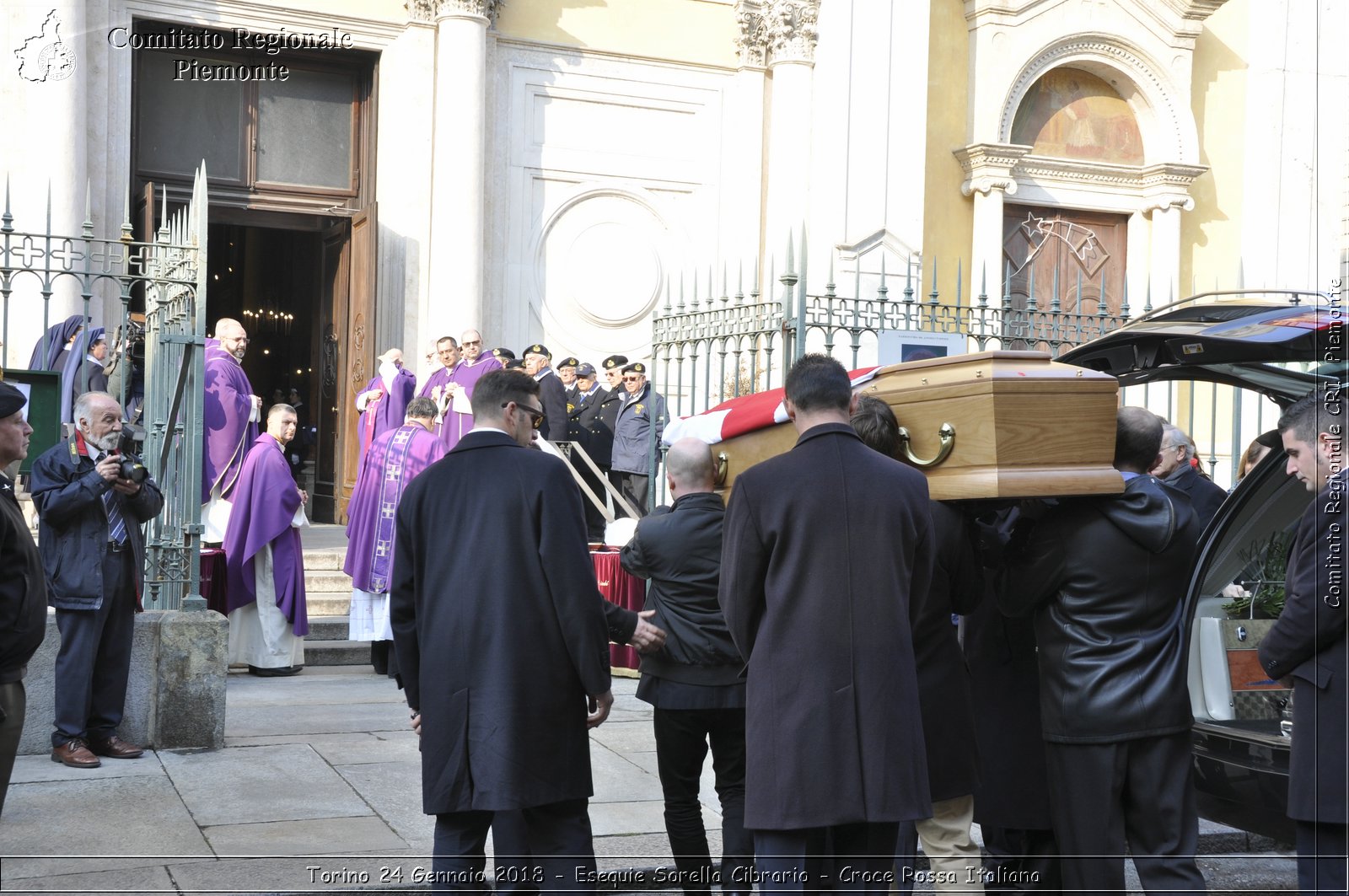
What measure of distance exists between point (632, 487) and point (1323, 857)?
9.01 metres

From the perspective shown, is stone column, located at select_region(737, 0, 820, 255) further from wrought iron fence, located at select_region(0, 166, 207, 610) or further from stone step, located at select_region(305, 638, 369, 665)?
wrought iron fence, located at select_region(0, 166, 207, 610)

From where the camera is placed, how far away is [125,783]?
615 centimetres

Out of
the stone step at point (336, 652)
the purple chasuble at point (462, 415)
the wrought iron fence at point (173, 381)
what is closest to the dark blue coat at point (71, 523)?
the wrought iron fence at point (173, 381)

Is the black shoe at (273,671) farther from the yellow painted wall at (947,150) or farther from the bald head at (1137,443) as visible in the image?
the yellow painted wall at (947,150)

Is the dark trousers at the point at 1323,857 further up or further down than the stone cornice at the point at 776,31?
further down

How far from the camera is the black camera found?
6.35 m

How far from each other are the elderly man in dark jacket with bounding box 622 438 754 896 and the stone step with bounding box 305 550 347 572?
6.80 m

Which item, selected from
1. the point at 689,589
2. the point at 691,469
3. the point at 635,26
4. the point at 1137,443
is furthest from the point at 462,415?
the point at 1137,443

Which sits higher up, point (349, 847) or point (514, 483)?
point (514, 483)

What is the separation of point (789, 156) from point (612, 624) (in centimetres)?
1168

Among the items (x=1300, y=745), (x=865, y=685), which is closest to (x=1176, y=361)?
(x=1300, y=745)

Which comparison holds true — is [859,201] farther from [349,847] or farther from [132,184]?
[349,847]

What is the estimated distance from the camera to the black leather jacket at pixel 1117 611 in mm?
4266

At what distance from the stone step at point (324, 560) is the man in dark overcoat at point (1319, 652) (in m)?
8.45
